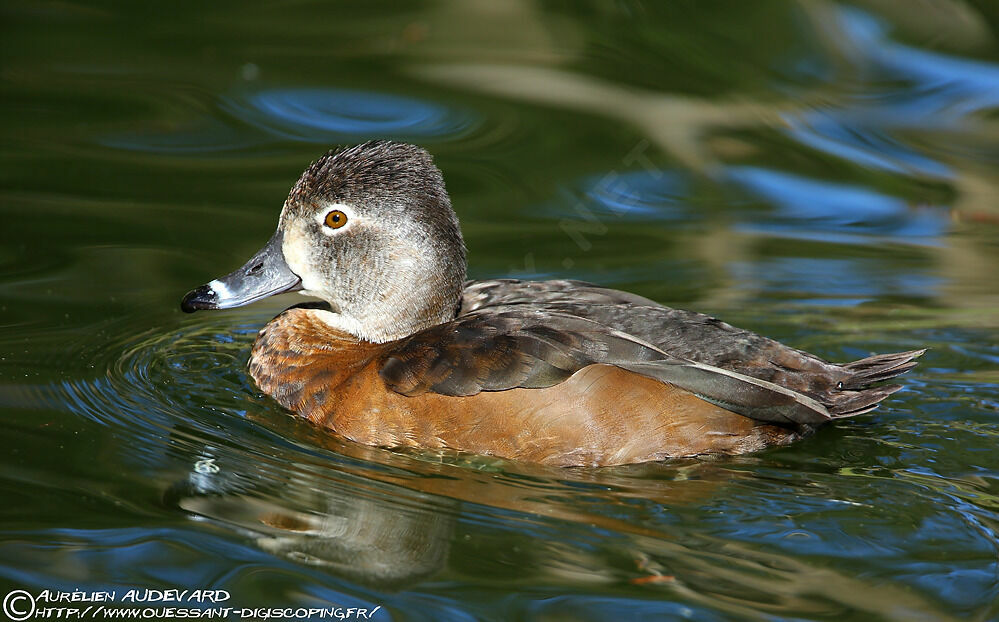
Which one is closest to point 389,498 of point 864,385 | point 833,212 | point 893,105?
point 864,385

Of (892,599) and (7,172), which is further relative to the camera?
(7,172)

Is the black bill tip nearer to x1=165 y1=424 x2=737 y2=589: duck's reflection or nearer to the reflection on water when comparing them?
x1=165 y1=424 x2=737 y2=589: duck's reflection

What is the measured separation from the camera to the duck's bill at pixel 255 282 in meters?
6.40

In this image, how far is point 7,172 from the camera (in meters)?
8.79

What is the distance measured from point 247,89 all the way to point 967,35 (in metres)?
6.17

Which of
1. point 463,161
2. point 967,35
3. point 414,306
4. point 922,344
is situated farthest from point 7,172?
point 967,35

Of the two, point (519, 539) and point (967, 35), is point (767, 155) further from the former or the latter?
point (519, 539)

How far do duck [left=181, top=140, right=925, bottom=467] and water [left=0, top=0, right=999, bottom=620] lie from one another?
162mm

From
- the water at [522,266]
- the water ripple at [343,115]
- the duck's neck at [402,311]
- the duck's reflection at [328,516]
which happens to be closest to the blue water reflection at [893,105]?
the water at [522,266]

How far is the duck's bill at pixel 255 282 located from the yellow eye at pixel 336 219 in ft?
1.06

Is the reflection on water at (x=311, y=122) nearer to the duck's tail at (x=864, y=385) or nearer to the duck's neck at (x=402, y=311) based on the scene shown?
the duck's neck at (x=402, y=311)

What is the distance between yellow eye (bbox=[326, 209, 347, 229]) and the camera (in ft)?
20.4

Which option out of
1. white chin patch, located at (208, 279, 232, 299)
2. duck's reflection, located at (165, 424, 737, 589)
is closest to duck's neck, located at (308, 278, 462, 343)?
white chin patch, located at (208, 279, 232, 299)

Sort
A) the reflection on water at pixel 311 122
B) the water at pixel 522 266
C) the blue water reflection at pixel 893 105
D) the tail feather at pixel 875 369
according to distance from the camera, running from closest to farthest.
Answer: the water at pixel 522 266
the tail feather at pixel 875 369
the reflection on water at pixel 311 122
the blue water reflection at pixel 893 105
